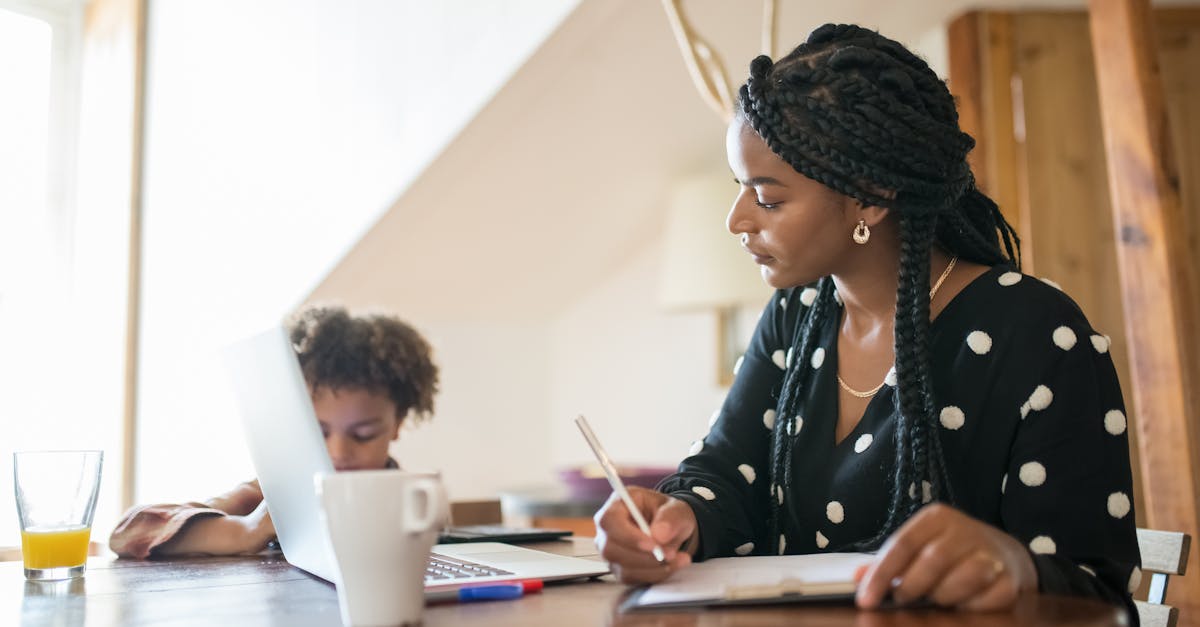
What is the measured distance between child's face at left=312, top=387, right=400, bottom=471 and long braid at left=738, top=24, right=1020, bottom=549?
760 millimetres

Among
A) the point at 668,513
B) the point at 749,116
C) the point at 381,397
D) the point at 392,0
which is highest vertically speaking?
the point at 392,0

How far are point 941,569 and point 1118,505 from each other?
29 cm

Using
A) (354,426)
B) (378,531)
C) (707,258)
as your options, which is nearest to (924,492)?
(378,531)

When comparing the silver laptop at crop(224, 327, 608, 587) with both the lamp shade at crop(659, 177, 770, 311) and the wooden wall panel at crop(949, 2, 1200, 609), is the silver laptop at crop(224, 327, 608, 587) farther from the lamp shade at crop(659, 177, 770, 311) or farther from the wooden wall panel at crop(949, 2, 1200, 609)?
the wooden wall panel at crop(949, 2, 1200, 609)

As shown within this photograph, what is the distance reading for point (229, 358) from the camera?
1036 mm

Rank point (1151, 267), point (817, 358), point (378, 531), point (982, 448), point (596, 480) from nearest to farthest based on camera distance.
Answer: point (378, 531), point (982, 448), point (817, 358), point (1151, 267), point (596, 480)

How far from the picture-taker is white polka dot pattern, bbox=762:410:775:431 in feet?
4.24

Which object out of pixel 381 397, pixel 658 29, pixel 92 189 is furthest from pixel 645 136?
pixel 92 189

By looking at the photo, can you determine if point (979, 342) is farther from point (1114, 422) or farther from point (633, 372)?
point (633, 372)

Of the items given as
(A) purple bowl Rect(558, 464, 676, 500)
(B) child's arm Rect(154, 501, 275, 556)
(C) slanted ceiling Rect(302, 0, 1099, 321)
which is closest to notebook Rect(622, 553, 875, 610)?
(B) child's arm Rect(154, 501, 275, 556)

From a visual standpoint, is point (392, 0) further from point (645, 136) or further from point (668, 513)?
point (668, 513)

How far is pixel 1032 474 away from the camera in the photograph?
3.18 ft

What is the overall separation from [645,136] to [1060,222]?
1.06m

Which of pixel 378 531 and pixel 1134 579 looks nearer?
pixel 378 531
